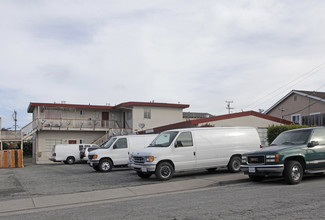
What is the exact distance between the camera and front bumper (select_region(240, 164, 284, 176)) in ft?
35.8

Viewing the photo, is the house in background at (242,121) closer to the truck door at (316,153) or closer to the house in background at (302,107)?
the house in background at (302,107)

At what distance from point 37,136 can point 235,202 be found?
35433 millimetres

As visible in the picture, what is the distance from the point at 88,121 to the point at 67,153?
9.34 meters

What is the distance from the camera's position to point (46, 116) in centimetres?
4209

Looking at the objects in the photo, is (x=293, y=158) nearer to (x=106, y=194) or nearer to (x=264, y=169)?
(x=264, y=169)

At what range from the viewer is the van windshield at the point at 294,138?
11859mm

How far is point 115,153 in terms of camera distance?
19.5 m

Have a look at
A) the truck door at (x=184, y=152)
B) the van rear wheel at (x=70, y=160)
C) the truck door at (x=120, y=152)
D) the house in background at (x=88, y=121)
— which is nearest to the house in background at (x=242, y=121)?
the truck door at (x=120, y=152)

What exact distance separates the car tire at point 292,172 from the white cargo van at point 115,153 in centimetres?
1021

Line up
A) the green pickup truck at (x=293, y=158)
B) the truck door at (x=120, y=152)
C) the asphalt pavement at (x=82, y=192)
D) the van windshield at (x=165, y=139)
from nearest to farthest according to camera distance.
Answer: the asphalt pavement at (x=82, y=192) < the green pickup truck at (x=293, y=158) < the van windshield at (x=165, y=139) < the truck door at (x=120, y=152)

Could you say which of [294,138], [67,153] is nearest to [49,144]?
[67,153]

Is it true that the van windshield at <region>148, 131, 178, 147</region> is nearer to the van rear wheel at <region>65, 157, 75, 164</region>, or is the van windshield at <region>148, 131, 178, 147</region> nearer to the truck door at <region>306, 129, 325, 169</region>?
the truck door at <region>306, 129, 325, 169</region>

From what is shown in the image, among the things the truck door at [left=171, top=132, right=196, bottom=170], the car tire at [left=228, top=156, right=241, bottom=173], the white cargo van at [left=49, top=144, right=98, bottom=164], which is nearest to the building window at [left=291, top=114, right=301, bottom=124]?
the white cargo van at [left=49, top=144, right=98, bottom=164]

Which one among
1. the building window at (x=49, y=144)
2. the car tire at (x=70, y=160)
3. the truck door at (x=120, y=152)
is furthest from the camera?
the building window at (x=49, y=144)
